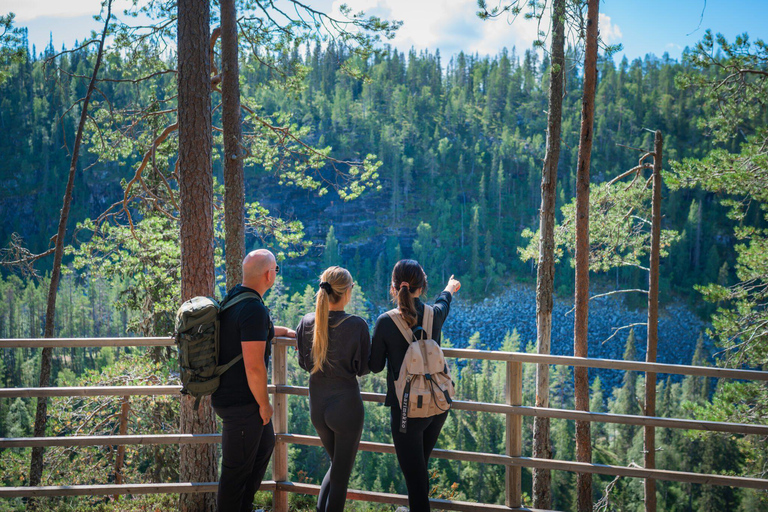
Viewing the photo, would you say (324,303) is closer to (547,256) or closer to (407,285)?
(407,285)

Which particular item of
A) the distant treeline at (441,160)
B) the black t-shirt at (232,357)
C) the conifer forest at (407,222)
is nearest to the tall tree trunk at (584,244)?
the conifer forest at (407,222)

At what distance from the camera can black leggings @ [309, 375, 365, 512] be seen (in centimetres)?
261

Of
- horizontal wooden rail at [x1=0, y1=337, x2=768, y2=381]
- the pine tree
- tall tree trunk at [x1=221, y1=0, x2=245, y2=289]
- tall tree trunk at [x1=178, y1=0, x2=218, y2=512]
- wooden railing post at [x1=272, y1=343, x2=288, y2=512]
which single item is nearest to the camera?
horizontal wooden rail at [x1=0, y1=337, x2=768, y2=381]

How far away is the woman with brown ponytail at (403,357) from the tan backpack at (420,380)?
3 cm

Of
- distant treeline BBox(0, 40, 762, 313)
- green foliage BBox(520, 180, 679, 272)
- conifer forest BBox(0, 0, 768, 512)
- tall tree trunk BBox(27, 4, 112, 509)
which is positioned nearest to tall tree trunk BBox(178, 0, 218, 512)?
conifer forest BBox(0, 0, 768, 512)

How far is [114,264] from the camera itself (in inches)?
396

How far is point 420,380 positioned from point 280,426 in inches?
45.0

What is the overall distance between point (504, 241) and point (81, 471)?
100299 mm

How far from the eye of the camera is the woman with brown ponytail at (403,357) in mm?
2695

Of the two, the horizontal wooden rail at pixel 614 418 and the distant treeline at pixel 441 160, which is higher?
the distant treeline at pixel 441 160

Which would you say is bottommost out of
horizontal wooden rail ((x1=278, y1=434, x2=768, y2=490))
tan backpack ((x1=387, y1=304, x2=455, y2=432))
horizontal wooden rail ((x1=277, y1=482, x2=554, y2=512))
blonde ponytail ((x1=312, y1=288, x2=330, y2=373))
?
horizontal wooden rail ((x1=277, y1=482, x2=554, y2=512))

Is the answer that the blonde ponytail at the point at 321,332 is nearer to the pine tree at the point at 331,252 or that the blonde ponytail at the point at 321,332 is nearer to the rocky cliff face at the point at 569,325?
the rocky cliff face at the point at 569,325

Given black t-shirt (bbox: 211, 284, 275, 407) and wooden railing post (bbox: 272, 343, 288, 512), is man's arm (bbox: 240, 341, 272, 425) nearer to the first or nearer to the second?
black t-shirt (bbox: 211, 284, 275, 407)

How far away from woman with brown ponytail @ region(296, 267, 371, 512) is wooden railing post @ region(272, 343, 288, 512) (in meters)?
0.67
